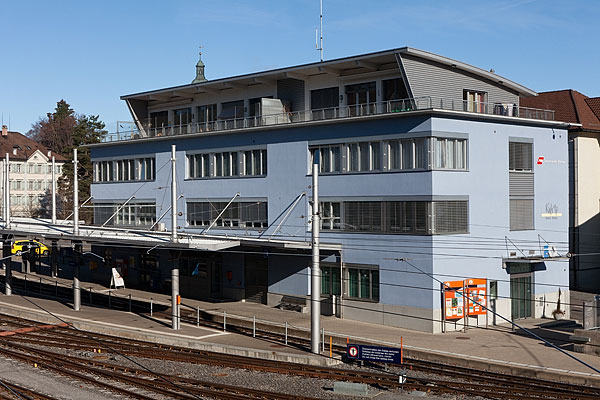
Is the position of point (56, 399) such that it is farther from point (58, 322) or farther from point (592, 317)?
point (592, 317)

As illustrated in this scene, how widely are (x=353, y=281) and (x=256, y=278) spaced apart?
8.38 m

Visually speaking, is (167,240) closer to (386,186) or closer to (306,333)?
(306,333)

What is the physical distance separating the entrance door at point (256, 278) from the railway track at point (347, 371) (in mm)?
12573

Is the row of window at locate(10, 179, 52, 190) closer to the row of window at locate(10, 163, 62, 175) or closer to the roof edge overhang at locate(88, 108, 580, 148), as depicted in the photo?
the row of window at locate(10, 163, 62, 175)

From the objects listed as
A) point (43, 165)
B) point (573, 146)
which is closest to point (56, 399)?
point (573, 146)

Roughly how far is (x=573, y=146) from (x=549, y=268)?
43.4 feet

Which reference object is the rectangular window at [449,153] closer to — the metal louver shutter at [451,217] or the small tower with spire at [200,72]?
the metal louver shutter at [451,217]

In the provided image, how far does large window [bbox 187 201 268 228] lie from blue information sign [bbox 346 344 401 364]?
1712 centimetres

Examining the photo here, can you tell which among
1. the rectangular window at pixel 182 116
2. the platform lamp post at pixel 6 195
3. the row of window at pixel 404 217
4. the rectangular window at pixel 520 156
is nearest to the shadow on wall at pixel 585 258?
the rectangular window at pixel 520 156

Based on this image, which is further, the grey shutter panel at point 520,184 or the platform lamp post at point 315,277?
the grey shutter panel at point 520,184

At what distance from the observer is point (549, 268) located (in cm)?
4222

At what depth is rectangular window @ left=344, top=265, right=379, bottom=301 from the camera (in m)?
38.9

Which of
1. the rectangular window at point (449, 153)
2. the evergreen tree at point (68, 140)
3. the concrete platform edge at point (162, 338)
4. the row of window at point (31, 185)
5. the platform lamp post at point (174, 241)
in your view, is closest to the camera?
the concrete platform edge at point (162, 338)

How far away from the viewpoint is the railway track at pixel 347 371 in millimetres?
24312
